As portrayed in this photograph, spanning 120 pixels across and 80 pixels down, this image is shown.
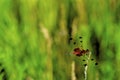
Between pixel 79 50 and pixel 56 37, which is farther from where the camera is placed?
pixel 56 37

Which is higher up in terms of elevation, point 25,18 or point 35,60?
point 25,18

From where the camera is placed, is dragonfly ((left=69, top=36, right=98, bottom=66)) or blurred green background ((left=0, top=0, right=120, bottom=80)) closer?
dragonfly ((left=69, top=36, right=98, bottom=66))

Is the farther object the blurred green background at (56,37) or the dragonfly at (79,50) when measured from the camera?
the blurred green background at (56,37)

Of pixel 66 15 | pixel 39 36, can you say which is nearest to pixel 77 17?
pixel 66 15

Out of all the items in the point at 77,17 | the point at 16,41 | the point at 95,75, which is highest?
the point at 77,17

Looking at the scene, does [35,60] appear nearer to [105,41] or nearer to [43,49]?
[43,49]

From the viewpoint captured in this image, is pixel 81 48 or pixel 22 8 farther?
pixel 22 8
